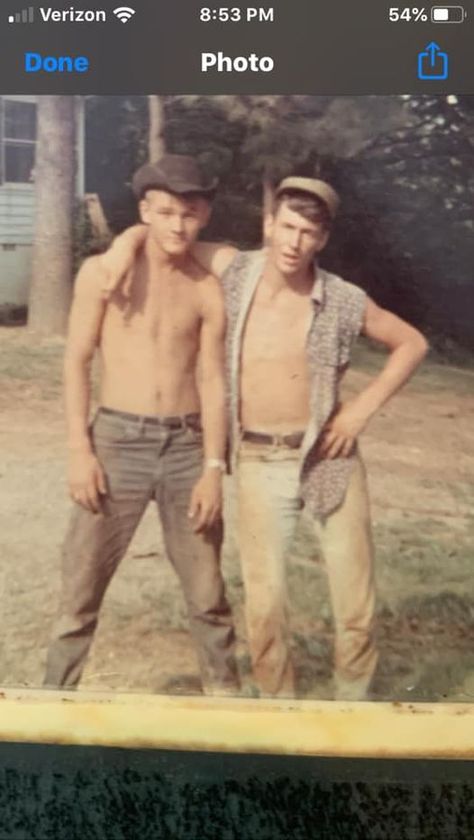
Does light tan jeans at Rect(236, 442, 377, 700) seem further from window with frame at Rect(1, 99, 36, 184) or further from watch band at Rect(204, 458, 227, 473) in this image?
window with frame at Rect(1, 99, 36, 184)

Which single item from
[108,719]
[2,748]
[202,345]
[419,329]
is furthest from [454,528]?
[2,748]

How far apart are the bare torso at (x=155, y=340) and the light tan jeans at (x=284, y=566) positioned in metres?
0.12

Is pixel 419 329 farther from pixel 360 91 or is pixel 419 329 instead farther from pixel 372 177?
pixel 360 91

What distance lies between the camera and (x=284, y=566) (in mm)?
1402

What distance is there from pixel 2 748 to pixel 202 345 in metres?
0.62

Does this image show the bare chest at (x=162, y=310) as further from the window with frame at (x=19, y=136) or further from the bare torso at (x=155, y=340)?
the window with frame at (x=19, y=136)

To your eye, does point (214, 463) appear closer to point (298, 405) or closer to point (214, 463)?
point (214, 463)

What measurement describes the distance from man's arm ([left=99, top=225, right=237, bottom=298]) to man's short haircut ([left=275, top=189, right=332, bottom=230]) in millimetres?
89

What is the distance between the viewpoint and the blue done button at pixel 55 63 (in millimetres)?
1365

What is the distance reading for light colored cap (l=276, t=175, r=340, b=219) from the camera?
4.40ft

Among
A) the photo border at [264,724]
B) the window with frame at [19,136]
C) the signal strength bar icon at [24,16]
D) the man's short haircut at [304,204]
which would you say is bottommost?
the photo border at [264,724]

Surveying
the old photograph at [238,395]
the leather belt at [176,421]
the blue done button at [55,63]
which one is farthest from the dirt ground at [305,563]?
the blue done button at [55,63]

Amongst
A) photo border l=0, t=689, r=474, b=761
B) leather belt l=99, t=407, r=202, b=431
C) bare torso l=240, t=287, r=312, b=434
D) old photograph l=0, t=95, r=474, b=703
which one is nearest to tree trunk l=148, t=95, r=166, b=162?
old photograph l=0, t=95, r=474, b=703

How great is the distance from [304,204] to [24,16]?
0.44 m
